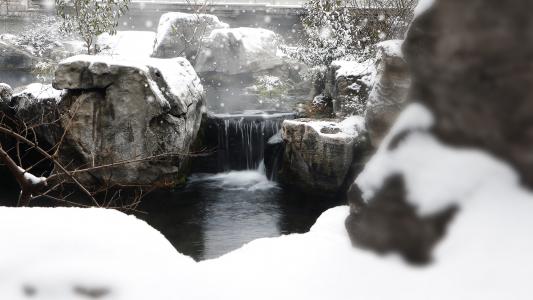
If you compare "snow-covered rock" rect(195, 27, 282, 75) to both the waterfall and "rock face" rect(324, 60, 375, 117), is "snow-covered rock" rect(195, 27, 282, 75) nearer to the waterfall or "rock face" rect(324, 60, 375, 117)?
the waterfall

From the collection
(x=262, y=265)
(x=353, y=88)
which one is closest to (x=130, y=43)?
(x=353, y=88)

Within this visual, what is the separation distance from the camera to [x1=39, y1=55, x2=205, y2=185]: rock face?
10797 millimetres

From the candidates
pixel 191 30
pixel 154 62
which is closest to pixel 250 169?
pixel 154 62

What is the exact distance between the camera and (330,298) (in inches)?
90.7

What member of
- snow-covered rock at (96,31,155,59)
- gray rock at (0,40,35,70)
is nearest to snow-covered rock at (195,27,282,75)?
snow-covered rock at (96,31,155,59)

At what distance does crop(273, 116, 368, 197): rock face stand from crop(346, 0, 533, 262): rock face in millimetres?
8668

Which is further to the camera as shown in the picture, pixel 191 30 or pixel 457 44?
pixel 191 30

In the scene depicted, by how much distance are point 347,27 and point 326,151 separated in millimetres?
6323

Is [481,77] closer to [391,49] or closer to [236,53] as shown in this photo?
[391,49]

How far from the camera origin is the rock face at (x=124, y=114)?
10.8 meters

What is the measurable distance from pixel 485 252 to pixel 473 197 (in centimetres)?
28

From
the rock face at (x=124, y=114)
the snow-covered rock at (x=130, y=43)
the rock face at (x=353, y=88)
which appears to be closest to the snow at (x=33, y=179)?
the rock face at (x=124, y=114)

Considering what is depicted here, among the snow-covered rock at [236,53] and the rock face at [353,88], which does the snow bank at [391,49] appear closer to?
the rock face at [353,88]

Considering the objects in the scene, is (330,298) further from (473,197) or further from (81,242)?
(81,242)
